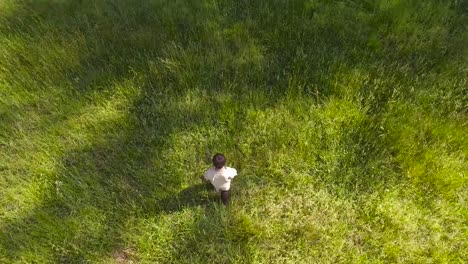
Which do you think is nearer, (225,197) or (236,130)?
(225,197)

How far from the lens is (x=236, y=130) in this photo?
158 inches

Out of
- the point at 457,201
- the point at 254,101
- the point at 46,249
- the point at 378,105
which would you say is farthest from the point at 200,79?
the point at 457,201

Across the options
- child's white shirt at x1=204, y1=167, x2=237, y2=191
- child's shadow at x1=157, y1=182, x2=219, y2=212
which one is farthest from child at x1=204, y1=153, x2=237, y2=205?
child's shadow at x1=157, y1=182, x2=219, y2=212

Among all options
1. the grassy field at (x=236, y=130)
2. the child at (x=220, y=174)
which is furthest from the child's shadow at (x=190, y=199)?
the child at (x=220, y=174)

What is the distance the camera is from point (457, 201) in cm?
347

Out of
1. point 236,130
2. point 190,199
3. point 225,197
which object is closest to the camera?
point 225,197

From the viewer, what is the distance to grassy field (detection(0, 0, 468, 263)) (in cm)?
333

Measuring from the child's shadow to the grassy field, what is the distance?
0.02 meters

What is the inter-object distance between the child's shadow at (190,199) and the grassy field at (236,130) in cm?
2

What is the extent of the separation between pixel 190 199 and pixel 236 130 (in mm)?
972

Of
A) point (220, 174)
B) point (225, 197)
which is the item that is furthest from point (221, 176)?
point (225, 197)

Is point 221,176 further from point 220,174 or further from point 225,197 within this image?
point 225,197

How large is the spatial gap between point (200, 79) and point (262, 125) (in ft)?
3.54

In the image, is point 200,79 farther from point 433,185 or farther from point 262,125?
point 433,185
